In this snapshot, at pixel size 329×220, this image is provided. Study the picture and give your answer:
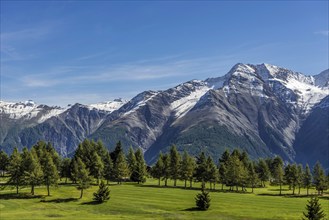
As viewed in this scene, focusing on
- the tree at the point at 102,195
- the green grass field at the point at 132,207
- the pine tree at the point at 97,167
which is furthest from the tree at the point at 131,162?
the tree at the point at 102,195

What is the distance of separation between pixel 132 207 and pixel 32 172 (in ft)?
137

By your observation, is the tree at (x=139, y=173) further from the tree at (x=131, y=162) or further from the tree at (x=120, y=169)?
the tree at (x=120, y=169)

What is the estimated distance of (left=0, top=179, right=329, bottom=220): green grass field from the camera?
98500 mm

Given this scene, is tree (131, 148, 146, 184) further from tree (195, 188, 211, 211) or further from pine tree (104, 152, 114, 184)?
tree (195, 188, 211, 211)

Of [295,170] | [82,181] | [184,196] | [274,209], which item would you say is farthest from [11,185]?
[295,170]

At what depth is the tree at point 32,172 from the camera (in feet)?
435

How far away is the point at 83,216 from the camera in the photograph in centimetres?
9719

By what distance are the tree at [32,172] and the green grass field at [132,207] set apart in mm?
3848

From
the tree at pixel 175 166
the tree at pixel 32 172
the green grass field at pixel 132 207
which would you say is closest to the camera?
the green grass field at pixel 132 207

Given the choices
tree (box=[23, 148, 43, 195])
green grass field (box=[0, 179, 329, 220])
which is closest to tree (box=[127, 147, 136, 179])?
green grass field (box=[0, 179, 329, 220])

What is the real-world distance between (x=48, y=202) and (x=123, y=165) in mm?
54824

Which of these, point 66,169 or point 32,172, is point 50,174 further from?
point 66,169

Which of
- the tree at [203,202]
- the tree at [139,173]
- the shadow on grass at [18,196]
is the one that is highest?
the tree at [139,173]

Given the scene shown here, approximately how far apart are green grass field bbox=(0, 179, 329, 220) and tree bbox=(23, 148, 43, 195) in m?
3.85
